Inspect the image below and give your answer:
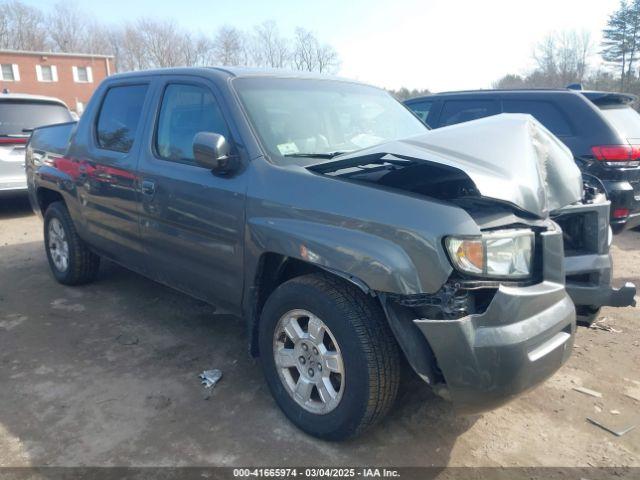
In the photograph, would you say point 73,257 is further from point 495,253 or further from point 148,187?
point 495,253

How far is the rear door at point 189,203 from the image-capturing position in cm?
296

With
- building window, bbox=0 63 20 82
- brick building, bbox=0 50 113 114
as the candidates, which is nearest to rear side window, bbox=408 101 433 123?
brick building, bbox=0 50 113 114

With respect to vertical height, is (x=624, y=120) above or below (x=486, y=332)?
above

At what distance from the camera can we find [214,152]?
8.97 ft

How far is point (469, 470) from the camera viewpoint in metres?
2.43

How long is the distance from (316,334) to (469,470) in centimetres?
97

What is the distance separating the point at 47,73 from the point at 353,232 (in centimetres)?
5107

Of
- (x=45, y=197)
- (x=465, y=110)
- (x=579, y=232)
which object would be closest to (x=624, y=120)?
(x=465, y=110)

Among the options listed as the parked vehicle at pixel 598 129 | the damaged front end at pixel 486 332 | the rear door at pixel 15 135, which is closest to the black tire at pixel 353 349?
the damaged front end at pixel 486 332

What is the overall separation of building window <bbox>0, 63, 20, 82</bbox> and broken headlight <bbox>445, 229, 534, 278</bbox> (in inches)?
2004

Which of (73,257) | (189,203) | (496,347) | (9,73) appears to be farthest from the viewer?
(9,73)

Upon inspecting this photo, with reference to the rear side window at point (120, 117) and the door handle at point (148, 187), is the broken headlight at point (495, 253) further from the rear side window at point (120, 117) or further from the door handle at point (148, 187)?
the rear side window at point (120, 117)

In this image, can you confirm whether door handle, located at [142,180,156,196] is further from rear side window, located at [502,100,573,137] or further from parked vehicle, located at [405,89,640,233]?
rear side window, located at [502,100,573,137]

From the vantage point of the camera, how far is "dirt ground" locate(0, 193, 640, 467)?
253cm
